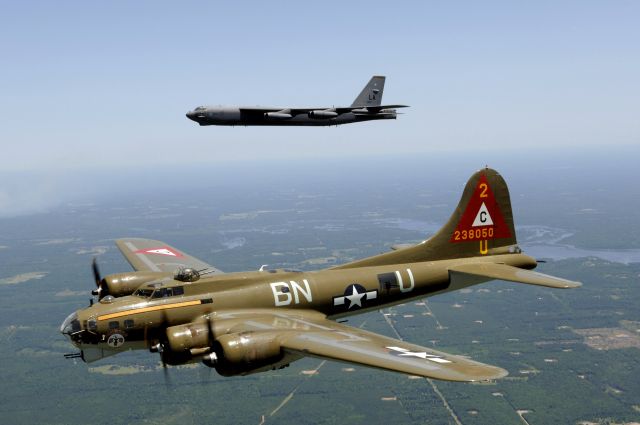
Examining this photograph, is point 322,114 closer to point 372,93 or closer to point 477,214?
point 372,93

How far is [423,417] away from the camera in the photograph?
14638 cm

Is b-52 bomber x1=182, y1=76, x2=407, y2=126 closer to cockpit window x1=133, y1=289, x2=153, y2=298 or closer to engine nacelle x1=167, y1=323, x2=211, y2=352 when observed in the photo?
cockpit window x1=133, y1=289, x2=153, y2=298

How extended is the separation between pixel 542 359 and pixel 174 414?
11394 centimetres

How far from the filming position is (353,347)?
2288 centimetres

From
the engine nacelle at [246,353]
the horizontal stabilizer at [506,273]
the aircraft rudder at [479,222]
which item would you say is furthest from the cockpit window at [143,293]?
the horizontal stabilizer at [506,273]

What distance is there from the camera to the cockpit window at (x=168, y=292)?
27453 millimetres

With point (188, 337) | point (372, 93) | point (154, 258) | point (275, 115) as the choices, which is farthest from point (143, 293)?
point (372, 93)

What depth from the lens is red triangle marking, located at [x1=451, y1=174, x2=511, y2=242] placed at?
35.5 metres

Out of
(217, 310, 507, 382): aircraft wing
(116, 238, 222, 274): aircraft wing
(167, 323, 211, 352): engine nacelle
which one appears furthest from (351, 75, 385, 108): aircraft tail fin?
(167, 323, 211, 352): engine nacelle

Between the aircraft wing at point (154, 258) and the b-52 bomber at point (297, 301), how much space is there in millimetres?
83

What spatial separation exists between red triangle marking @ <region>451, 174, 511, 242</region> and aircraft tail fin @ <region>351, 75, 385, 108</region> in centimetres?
4903

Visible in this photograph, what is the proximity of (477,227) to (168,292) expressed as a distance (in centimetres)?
1976

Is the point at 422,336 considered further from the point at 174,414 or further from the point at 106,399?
the point at 106,399

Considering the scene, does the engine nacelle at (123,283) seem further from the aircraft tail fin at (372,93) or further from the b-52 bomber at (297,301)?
the aircraft tail fin at (372,93)
